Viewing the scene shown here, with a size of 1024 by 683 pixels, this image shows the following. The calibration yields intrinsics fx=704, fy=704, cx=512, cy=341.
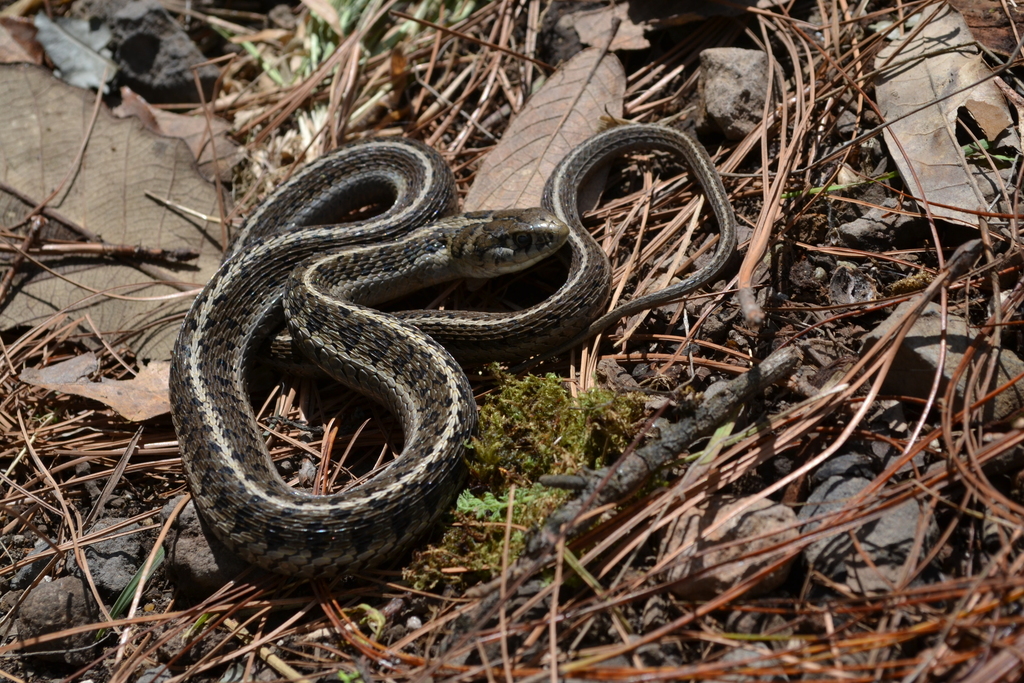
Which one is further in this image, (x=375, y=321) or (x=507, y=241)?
(x=507, y=241)

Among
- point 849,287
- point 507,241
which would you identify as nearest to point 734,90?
point 849,287

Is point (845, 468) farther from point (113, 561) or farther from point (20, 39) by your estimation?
point (20, 39)

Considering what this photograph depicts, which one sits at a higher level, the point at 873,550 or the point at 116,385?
the point at 873,550

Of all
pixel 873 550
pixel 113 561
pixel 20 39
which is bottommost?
pixel 113 561

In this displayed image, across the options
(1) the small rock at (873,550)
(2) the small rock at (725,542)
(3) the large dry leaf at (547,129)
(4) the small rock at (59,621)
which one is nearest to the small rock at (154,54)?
(3) the large dry leaf at (547,129)

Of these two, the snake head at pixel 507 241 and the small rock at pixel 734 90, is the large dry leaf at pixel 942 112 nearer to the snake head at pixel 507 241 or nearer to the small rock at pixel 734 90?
the small rock at pixel 734 90

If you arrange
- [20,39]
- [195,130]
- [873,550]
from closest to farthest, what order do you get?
[873,550], [195,130], [20,39]

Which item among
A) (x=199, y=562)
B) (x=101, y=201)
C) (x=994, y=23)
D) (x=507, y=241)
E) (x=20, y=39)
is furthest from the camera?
(x=20, y=39)
